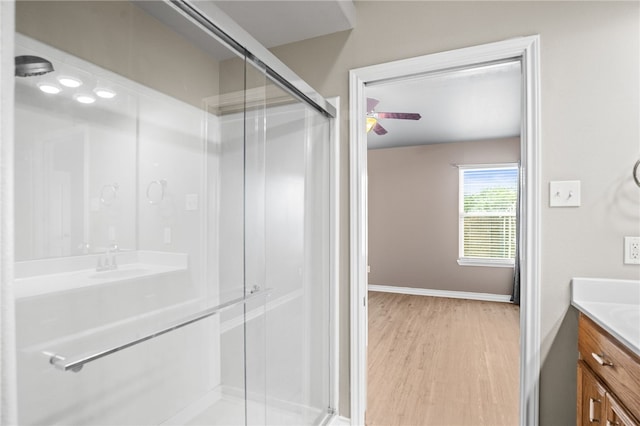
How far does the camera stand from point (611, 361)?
1.19 metres

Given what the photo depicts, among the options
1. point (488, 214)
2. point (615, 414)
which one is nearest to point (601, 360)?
point (615, 414)

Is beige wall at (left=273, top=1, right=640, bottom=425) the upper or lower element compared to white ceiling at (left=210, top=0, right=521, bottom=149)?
lower

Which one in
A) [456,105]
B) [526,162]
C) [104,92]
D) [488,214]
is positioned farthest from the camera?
[488,214]

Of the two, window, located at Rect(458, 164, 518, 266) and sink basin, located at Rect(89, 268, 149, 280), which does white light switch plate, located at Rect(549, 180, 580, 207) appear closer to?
sink basin, located at Rect(89, 268, 149, 280)

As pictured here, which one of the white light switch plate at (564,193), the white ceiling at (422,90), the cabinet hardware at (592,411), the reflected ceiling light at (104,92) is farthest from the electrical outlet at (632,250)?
Answer: the reflected ceiling light at (104,92)

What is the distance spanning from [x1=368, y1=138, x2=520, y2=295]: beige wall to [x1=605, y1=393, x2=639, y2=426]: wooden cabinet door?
14.6ft

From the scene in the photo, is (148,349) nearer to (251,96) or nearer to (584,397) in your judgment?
(251,96)

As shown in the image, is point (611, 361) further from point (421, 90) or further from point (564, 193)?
point (421, 90)

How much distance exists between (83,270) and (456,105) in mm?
3822

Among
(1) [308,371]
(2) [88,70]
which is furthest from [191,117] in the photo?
(1) [308,371]

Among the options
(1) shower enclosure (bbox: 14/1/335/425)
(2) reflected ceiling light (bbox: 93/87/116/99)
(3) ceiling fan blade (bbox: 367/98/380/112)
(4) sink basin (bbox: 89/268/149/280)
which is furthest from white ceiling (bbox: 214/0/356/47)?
(4) sink basin (bbox: 89/268/149/280)

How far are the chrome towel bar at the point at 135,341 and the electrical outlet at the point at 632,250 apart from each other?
1630 millimetres

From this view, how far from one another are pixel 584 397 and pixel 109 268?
183cm

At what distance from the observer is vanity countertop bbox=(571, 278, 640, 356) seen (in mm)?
1305
